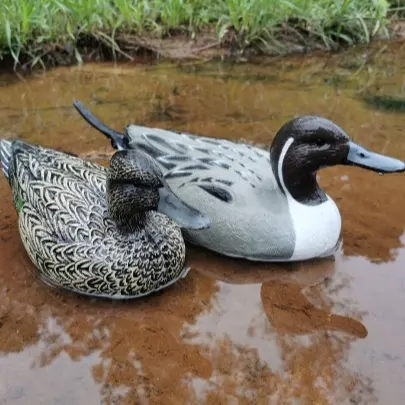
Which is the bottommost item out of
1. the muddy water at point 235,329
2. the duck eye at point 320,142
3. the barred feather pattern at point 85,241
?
the muddy water at point 235,329

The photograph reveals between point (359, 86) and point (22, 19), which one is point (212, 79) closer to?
point (359, 86)

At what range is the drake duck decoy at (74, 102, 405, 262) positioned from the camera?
2.52m

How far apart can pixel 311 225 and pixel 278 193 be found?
0.21m

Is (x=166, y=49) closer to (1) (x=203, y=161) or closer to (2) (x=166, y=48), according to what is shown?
(2) (x=166, y=48)

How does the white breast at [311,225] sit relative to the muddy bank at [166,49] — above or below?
above

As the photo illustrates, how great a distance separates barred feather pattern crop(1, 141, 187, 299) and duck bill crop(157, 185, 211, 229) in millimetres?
161

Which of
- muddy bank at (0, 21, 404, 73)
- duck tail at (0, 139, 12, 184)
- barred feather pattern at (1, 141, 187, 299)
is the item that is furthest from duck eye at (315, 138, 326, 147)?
muddy bank at (0, 21, 404, 73)

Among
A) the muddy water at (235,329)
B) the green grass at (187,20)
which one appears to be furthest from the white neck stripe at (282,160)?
the green grass at (187,20)

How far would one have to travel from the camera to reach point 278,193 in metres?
2.62

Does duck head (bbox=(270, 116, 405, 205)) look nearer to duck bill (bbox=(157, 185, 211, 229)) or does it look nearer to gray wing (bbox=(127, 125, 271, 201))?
gray wing (bbox=(127, 125, 271, 201))

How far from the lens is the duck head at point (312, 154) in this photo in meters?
2.49

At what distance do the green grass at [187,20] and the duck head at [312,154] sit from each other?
3.41 meters

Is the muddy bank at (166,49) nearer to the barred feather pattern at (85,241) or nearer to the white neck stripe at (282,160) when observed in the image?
the barred feather pattern at (85,241)

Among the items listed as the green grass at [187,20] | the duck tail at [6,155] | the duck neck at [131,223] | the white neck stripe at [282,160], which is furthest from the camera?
the green grass at [187,20]
